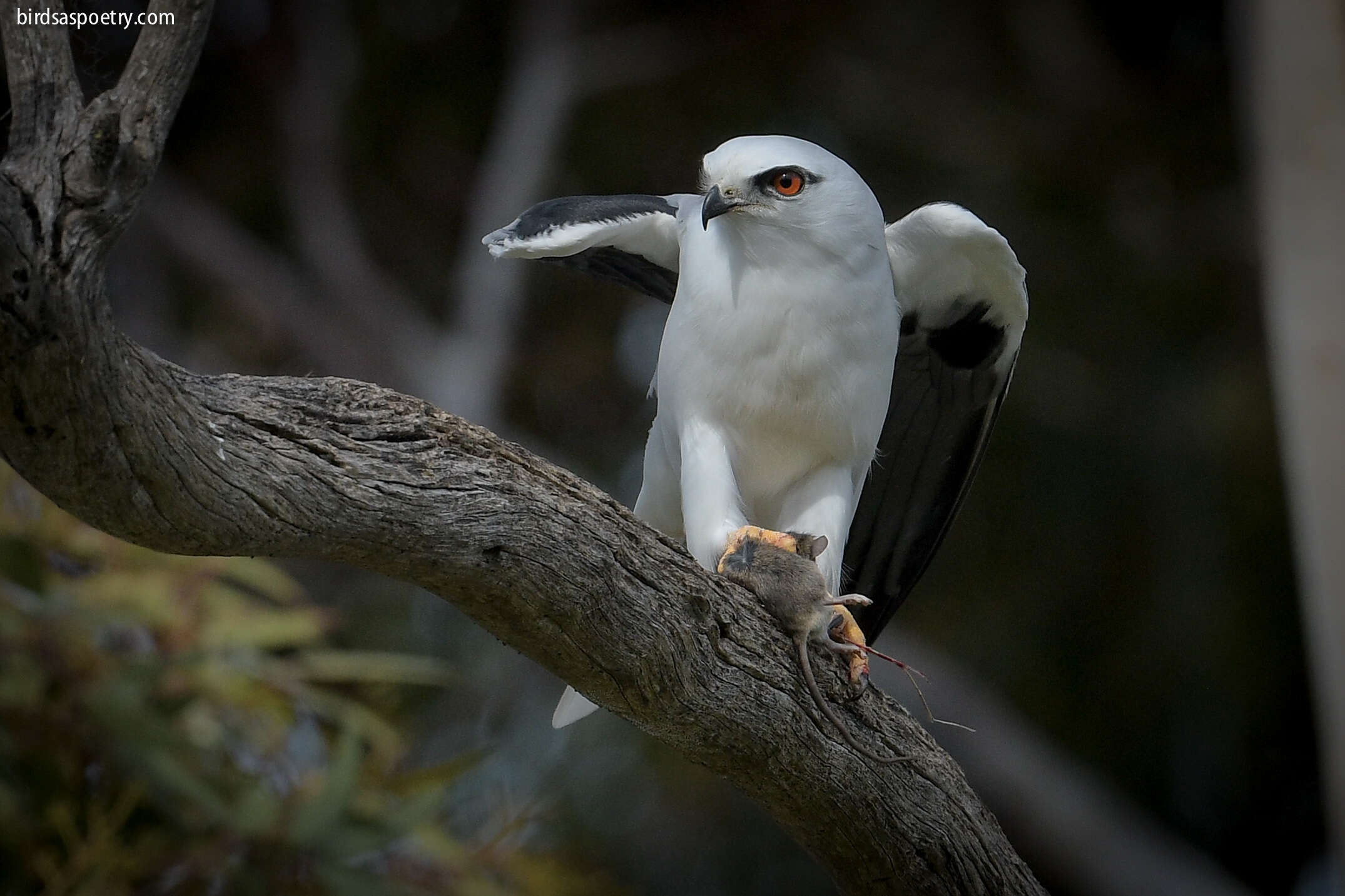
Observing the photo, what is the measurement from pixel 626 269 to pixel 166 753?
154 centimetres

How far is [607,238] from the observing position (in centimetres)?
276

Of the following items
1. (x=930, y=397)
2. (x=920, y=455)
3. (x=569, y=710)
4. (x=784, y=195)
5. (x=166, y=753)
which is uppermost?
(x=784, y=195)

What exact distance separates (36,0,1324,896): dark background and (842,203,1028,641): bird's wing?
145 inches

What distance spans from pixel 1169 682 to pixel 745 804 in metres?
2.33

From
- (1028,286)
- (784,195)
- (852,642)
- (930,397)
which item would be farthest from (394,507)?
(1028,286)

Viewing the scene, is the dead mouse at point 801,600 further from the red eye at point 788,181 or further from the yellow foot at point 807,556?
the red eye at point 788,181

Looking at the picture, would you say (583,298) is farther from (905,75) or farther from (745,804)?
(745,804)

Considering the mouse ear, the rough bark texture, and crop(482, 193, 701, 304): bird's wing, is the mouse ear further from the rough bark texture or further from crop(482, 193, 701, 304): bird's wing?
crop(482, 193, 701, 304): bird's wing

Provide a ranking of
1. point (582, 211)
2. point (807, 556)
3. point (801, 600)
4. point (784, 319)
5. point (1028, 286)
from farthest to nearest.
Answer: point (1028, 286) → point (582, 211) → point (784, 319) → point (807, 556) → point (801, 600)

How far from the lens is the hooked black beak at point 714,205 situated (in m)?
2.46

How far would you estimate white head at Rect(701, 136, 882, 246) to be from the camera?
2.52m

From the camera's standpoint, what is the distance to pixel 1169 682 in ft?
23.2

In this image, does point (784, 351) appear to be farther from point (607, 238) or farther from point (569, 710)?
point (569, 710)

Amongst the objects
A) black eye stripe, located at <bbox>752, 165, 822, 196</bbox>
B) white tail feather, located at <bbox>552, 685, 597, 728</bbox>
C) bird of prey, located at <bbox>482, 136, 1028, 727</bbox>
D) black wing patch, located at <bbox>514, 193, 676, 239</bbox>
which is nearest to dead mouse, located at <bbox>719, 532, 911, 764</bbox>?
bird of prey, located at <bbox>482, 136, 1028, 727</bbox>
